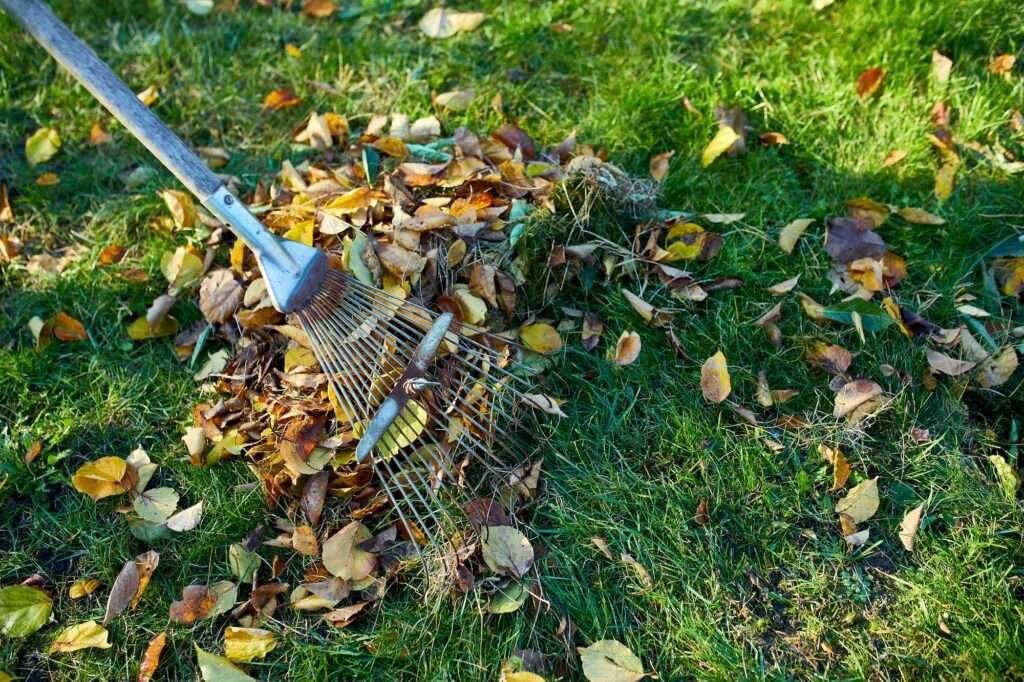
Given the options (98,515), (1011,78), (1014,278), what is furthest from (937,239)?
(98,515)

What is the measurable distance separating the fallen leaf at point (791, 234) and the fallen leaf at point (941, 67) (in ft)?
2.55

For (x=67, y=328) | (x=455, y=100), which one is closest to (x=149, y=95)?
(x=67, y=328)

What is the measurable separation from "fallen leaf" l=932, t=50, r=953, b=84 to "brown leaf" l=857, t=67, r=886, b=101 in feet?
0.62

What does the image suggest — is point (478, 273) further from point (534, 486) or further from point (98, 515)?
point (98, 515)

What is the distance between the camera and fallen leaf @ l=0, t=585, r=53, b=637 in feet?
6.48

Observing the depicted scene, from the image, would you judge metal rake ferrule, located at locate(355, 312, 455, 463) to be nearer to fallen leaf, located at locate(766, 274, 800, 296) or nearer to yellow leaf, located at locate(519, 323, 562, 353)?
yellow leaf, located at locate(519, 323, 562, 353)

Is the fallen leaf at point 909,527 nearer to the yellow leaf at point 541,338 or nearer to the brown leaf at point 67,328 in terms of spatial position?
the yellow leaf at point 541,338

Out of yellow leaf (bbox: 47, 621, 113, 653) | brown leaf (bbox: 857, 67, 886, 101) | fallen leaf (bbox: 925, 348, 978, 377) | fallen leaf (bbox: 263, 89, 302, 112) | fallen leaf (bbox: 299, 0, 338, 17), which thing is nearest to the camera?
yellow leaf (bbox: 47, 621, 113, 653)

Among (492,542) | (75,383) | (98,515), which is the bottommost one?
(492,542)

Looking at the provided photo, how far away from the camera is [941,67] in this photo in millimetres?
2725

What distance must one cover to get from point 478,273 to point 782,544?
105cm

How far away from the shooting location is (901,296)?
7.73 feet

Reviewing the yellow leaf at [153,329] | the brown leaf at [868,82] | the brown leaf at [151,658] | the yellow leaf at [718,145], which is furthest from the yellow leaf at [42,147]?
the brown leaf at [868,82]

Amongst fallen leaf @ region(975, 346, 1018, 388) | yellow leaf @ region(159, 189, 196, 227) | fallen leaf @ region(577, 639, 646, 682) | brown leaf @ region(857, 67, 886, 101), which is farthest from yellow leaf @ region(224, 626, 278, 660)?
brown leaf @ region(857, 67, 886, 101)
